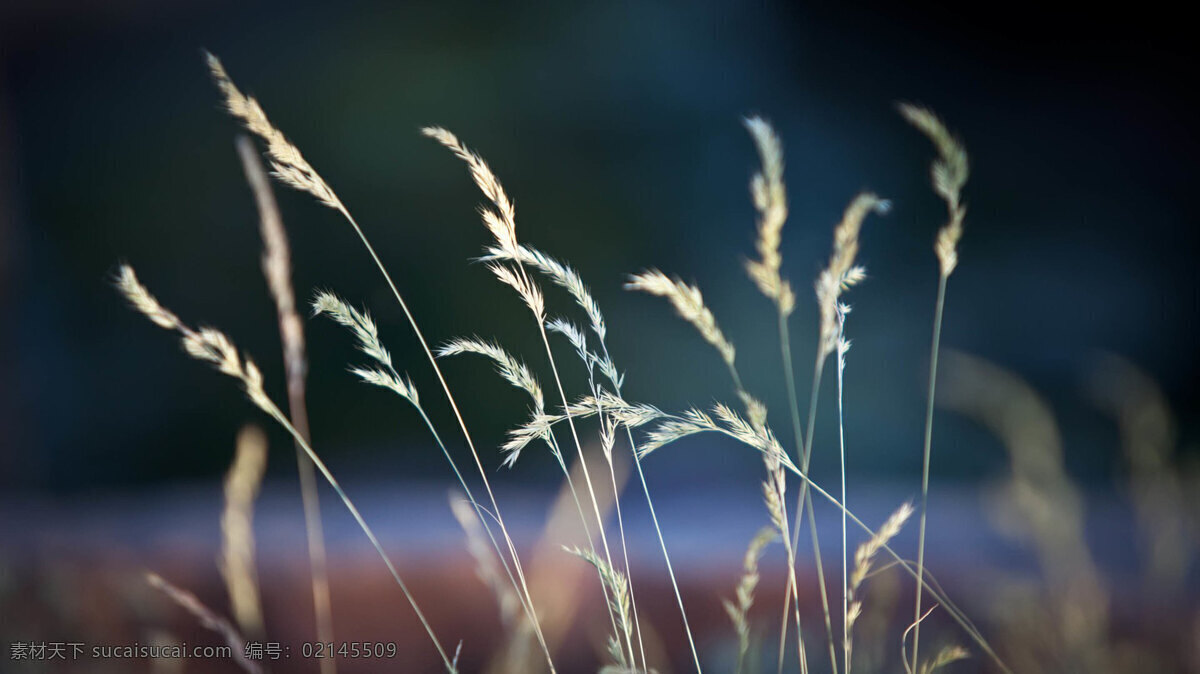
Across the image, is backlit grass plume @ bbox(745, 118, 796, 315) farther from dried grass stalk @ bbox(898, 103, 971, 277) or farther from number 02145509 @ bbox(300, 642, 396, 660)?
number 02145509 @ bbox(300, 642, 396, 660)

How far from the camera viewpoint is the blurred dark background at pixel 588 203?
9.84ft

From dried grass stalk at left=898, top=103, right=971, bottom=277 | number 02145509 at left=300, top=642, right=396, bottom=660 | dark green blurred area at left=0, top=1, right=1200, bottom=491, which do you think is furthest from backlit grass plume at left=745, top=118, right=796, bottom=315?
dark green blurred area at left=0, top=1, right=1200, bottom=491

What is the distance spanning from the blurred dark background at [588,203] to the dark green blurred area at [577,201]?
1cm

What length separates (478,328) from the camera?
3.22m

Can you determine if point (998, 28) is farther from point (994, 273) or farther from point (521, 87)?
point (521, 87)

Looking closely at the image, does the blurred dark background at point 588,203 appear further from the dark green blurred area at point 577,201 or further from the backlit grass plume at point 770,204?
the backlit grass plume at point 770,204

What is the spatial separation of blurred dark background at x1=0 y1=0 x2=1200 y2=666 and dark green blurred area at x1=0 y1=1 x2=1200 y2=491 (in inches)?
0.4

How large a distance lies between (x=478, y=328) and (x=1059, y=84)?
2240 mm

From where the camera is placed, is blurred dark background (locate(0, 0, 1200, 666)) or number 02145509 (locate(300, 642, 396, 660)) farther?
blurred dark background (locate(0, 0, 1200, 666))

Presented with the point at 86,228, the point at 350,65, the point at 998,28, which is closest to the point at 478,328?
the point at 350,65

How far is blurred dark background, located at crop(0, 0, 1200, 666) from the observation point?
3.00 metres

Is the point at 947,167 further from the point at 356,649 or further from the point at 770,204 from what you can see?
the point at 356,649

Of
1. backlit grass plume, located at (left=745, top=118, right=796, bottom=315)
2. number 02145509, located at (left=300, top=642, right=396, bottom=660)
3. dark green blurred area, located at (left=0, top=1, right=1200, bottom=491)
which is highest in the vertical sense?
dark green blurred area, located at (left=0, top=1, right=1200, bottom=491)

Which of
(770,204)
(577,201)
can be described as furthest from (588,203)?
(770,204)
